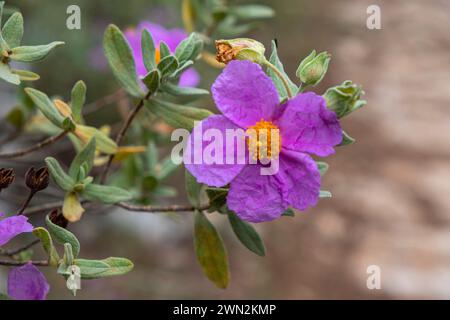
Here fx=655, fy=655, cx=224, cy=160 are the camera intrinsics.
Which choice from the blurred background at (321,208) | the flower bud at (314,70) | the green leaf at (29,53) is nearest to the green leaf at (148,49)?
the green leaf at (29,53)

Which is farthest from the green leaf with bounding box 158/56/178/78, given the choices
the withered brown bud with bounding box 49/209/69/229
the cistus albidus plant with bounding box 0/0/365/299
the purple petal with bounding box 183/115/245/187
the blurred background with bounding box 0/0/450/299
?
the blurred background with bounding box 0/0/450/299

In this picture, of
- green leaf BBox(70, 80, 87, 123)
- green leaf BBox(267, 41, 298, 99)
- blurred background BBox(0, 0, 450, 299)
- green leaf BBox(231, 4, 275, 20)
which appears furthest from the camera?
blurred background BBox(0, 0, 450, 299)

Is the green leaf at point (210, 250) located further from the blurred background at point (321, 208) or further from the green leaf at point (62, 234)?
the blurred background at point (321, 208)

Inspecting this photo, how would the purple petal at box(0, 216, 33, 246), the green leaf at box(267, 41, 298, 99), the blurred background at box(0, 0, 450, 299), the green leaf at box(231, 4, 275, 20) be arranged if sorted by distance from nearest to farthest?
1. the purple petal at box(0, 216, 33, 246)
2. the green leaf at box(267, 41, 298, 99)
3. the green leaf at box(231, 4, 275, 20)
4. the blurred background at box(0, 0, 450, 299)

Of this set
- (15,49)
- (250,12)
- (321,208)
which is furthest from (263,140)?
(321,208)

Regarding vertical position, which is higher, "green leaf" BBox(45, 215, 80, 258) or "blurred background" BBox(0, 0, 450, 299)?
"blurred background" BBox(0, 0, 450, 299)

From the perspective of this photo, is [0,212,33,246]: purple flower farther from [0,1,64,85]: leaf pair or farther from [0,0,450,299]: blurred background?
[0,0,450,299]: blurred background

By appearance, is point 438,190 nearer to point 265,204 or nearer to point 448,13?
point 448,13
